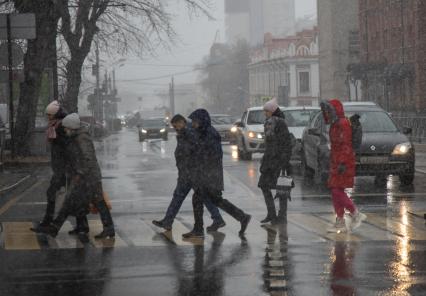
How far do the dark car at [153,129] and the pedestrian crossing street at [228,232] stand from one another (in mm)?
44311

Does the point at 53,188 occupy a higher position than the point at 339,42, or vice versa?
the point at 339,42

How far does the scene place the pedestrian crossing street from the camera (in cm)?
1206

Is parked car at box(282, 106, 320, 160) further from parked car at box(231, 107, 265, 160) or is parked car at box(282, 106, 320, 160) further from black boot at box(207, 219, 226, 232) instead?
black boot at box(207, 219, 226, 232)

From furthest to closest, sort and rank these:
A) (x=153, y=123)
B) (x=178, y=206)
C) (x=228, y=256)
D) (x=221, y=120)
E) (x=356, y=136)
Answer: (x=153, y=123) < (x=221, y=120) < (x=356, y=136) < (x=178, y=206) < (x=228, y=256)

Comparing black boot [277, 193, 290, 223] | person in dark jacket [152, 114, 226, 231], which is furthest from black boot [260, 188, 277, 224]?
person in dark jacket [152, 114, 226, 231]

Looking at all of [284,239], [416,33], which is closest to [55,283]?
[284,239]

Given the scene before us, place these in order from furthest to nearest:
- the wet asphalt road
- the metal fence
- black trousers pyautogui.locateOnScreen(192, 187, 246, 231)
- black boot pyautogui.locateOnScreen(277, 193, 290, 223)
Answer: the metal fence < black boot pyautogui.locateOnScreen(277, 193, 290, 223) < black trousers pyautogui.locateOnScreen(192, 187, 246, 231) < the wet asphalt road

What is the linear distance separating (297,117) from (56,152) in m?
17.9

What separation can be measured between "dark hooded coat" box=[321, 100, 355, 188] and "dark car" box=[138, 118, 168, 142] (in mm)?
45624

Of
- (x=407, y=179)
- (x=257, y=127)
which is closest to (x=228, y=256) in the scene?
(x=407, y=179)

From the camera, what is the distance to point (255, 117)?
33781mm

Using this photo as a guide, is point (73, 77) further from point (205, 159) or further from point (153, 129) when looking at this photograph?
point (205, 159)

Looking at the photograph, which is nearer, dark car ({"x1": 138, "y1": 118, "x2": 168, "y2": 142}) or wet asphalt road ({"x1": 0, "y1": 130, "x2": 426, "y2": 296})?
wet asphalt road ({"x1": 0, "y1": 130, "x2": 426, "y2": 296})

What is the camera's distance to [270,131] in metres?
13.8
